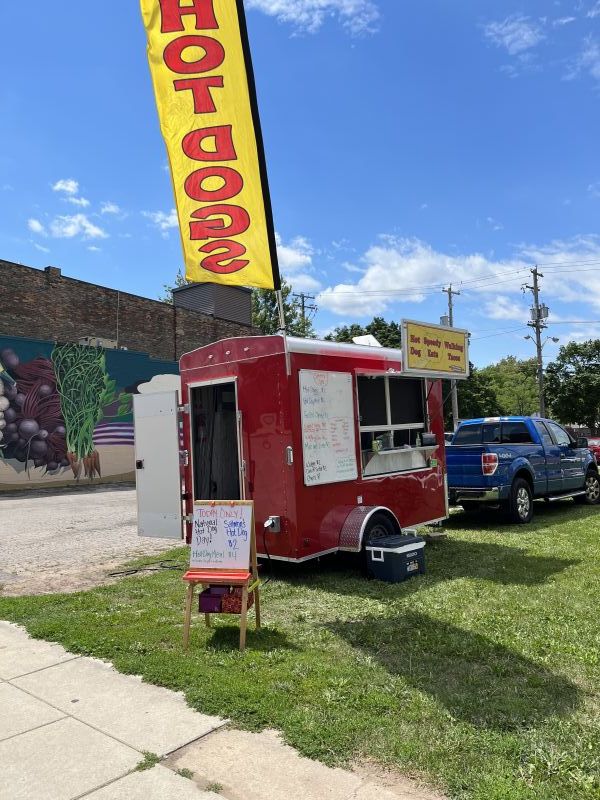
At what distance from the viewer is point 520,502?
10.8 meters

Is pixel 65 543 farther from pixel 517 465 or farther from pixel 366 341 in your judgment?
pixel 517 465

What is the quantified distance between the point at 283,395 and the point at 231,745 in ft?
12.9

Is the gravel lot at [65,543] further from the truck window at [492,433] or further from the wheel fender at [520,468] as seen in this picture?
the truck window at [492,433]

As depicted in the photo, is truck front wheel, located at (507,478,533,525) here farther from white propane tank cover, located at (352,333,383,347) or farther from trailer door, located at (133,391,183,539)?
trailer door, located at (133,391,183,539)

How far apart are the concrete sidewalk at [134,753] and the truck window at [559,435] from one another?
10241 millimetres

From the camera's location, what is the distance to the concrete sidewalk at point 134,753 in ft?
9.78

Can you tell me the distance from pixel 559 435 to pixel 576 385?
107 ft

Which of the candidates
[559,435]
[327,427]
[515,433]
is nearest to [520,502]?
[515,433]

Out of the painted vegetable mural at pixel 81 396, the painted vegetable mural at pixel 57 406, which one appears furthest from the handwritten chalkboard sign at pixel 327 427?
the painted vegetable mural at pixel 81 396

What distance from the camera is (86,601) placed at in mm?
6465

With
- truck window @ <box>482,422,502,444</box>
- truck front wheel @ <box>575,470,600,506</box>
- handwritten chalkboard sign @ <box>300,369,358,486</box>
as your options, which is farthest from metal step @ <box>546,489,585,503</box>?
handwritten chalkboard sign @ <box>300,369,358,486</box>

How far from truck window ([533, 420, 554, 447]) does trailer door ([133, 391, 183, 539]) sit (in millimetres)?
7668

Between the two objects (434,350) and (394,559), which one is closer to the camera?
(394,559)

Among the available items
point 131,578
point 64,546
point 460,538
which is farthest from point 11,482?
point 460,538
